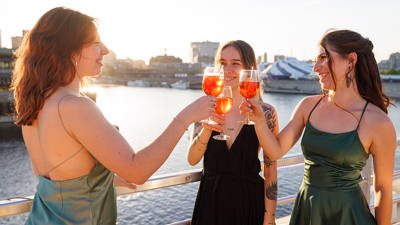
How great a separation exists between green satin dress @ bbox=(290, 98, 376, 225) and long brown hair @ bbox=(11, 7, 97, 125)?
1.09 metres

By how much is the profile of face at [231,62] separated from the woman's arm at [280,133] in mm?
292

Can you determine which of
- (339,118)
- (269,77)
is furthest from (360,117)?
(269,77)

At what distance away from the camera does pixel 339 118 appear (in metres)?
1.59

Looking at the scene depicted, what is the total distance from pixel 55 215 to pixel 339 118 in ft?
4.08

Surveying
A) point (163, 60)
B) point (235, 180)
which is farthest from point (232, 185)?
point (163, 60)

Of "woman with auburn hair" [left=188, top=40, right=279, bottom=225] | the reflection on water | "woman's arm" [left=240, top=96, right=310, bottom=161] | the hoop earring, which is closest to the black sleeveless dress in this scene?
"woman with auburn hair" [left=188, top=40, right=279, bottom=225]

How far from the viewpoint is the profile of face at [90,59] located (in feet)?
3.72

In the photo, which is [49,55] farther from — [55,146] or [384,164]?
[384,164]

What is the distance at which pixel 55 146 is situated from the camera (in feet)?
3.49

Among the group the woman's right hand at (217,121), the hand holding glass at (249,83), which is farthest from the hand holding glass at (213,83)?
the hand holding glass at (249,83)

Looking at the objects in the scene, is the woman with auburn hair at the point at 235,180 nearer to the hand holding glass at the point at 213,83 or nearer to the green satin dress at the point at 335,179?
the green satin dress at the point at 335,179

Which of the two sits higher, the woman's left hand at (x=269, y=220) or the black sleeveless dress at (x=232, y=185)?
the black sleeveless dress at (x=232, y=185)

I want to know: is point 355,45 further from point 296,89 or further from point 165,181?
point 296,89

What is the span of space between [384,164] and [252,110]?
0.59 metres
